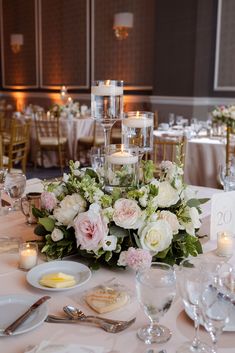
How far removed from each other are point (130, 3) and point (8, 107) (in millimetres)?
3512

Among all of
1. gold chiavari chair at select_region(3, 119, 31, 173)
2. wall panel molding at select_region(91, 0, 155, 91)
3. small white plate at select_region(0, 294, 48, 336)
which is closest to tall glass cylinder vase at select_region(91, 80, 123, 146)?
small white plate at select_region(0, 294, 48, 336)

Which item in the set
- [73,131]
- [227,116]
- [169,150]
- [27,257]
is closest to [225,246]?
[27,257]

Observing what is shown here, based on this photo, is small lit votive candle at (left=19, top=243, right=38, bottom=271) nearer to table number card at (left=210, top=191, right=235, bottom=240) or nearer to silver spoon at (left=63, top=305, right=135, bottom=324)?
silver spoon at (left=63, top=305, right=135, bottom=324)

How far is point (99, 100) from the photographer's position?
5.87 ft

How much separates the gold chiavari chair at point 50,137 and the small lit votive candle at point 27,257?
5.59m

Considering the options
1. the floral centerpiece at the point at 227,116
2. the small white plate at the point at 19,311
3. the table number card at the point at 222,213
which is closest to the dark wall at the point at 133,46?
the floral centerpiece at the point at 227,116

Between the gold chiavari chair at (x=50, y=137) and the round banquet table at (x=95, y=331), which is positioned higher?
the round banquet table at (x=95, y=331)

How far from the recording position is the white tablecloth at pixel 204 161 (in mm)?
4348

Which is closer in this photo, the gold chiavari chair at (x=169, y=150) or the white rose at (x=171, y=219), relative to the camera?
the white rose at (x=171, y=219)

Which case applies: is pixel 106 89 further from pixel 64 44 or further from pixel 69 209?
pixel 64 44

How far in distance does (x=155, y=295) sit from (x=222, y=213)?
0.76 metres

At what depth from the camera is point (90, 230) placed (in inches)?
51.0

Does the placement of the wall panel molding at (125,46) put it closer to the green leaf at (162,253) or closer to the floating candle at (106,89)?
the floating candle at (106,89)

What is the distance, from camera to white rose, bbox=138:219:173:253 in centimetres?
131
